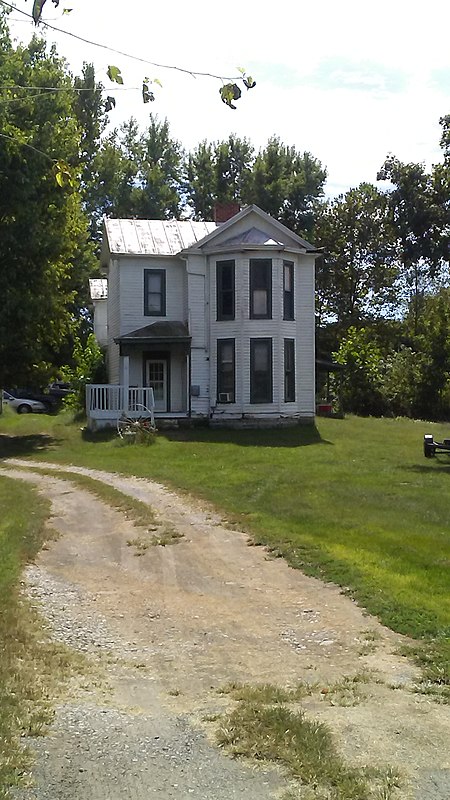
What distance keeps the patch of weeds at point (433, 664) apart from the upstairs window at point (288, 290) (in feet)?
76.4

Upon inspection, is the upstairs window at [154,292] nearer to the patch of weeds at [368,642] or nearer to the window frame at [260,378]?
the window frame at [260,378]

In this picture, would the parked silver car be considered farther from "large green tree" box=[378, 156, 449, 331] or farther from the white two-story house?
"large green tree" box=[378, 156, 449, 331]

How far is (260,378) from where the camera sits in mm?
30375

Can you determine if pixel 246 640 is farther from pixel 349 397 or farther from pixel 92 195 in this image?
pixel 92 195

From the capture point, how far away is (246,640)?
824cm

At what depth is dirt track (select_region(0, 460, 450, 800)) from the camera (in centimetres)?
523

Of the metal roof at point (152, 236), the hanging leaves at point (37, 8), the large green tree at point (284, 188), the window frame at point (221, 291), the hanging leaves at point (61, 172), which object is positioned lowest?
the hanging leaves at point (61, 172)

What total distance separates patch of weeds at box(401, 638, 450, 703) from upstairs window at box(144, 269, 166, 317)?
81.1 feet

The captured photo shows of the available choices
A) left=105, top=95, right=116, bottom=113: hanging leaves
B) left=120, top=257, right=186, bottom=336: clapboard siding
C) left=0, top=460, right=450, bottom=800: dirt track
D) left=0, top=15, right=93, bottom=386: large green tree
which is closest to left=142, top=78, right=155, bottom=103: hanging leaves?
left=105, top=95, right=116, bottom=113: hanging leaves

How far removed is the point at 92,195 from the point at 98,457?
41242 mm

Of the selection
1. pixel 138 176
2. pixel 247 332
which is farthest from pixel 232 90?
pixel 138 176

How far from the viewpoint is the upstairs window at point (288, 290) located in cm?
3065

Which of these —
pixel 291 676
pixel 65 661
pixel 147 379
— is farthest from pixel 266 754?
pixel 147 379

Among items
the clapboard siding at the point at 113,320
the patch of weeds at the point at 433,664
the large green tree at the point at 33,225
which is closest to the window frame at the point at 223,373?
the clapboard siding at the point at 113,320
